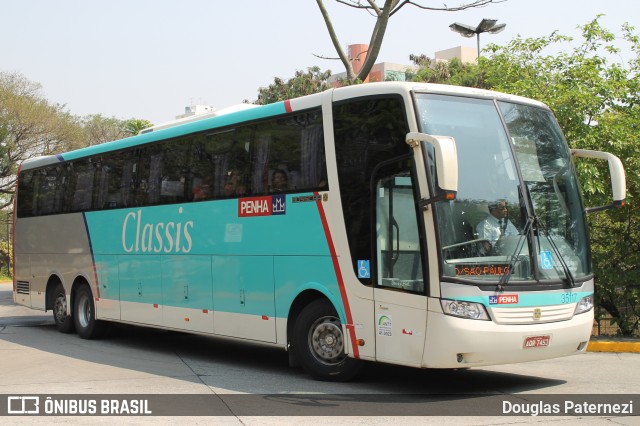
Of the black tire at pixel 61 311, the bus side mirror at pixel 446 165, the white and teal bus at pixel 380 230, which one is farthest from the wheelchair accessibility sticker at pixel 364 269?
the black tire at pixel 61 311

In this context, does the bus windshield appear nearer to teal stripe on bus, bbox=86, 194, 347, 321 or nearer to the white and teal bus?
the white and teal bus

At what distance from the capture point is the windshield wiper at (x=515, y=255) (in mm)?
8891

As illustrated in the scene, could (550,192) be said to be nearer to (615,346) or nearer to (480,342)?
(480,342)

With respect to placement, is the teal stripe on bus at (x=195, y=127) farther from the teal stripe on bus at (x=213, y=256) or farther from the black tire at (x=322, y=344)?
the black tire at (x=322, y=344)

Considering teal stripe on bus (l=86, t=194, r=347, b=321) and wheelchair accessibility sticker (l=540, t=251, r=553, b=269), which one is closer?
wheelchair accessibility sticker (l=540, t=251, r=553, b=269)

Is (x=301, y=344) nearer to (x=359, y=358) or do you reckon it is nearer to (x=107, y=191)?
(x=359, y=358)

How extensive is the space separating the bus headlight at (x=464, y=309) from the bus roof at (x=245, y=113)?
2362 millimetres

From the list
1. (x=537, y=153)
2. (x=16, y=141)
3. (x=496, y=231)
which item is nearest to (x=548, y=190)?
(x=537, y=153)

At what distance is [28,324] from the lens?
63.4 feet

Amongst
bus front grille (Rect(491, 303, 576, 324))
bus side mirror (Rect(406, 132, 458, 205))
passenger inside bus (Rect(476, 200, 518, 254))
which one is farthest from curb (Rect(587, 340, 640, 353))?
bus side mirror (Rect(406, 132, 458, 205))

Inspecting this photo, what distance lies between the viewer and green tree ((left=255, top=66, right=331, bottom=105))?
44.4m

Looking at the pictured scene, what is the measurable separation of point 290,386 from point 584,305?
3.54m

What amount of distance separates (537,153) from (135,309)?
7653 millimetres

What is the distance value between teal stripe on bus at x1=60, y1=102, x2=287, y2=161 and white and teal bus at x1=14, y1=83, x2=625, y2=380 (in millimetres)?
40
